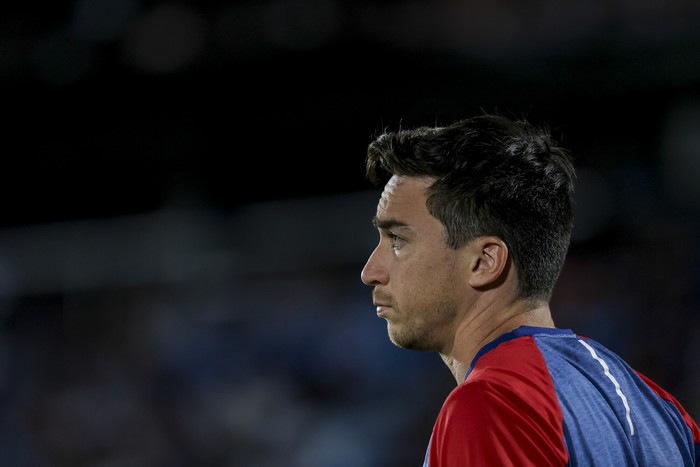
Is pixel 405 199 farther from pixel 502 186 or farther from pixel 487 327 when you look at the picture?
pixel 487 327

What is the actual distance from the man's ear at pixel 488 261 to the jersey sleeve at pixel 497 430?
14.0 inches

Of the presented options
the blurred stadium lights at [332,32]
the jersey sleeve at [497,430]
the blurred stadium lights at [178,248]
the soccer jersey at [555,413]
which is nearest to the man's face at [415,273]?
the soccer jersey at [555,413]

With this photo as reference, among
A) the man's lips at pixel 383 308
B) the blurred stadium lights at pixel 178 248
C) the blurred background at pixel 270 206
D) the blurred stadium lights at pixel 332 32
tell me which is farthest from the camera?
the blurred stadium lights at pixel 178 248

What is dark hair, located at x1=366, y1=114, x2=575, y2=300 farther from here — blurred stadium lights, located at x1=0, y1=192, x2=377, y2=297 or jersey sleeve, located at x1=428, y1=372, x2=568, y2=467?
blurred stadium lights, located at x1=0, y1=192, x2=377, y2=297

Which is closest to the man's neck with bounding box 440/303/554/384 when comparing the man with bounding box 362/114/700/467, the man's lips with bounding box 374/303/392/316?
the man with bounding box 362/114/700/467

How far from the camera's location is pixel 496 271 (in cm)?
183

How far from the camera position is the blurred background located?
18.1 ft

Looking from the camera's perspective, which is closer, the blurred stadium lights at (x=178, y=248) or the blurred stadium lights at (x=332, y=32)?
the blurred stadium lights at (x=332, y=32)

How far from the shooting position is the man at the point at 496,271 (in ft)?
5.48

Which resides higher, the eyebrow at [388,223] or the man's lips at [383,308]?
the eyebrow at [388,223]

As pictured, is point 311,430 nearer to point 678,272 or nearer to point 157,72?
point 678,272

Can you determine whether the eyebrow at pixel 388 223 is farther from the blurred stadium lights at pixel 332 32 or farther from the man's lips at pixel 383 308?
the blurred stadium lights at pixel 332 32

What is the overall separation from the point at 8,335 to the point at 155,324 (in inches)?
44.2

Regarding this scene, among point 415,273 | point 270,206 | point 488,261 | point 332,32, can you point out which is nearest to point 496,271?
point 488,261
